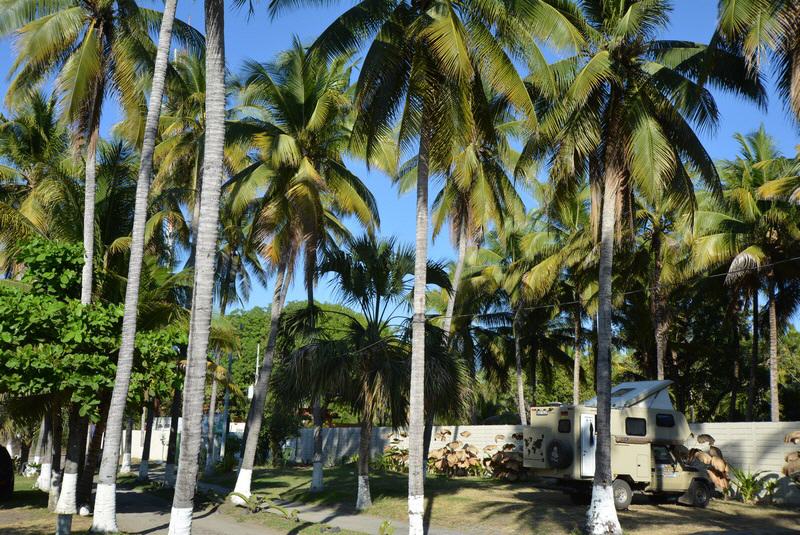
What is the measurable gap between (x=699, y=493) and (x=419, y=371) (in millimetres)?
9159

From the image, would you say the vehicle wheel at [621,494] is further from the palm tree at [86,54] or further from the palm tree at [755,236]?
the palm tree at [86,54]

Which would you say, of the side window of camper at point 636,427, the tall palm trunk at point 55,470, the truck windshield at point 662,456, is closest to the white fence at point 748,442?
the truck windshield at point 662,456

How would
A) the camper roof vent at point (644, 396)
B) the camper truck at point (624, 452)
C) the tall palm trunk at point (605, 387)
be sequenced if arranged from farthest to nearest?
the camper roof vent at point (644, 396)
the camper truck at point (624, 452)
the tall palm trunk at point (605, 387)

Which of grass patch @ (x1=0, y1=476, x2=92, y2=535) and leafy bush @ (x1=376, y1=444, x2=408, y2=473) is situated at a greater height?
leafy bush @ (x1=376, y1=444, x2=408, y2=473)

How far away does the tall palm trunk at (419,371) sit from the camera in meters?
14.0

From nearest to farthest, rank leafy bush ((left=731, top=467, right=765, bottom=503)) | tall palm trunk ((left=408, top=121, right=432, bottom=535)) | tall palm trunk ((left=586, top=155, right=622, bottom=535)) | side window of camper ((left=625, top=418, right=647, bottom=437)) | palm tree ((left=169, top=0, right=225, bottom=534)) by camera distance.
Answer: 1. palm tree ((left=169, top=0, right=225, bottom=534))
2. tall palm trunk ((left=408, top=121, right=432, bottom=535))
3. tall palm trunk ((left=586, top=155, right=622, bottom=535))
4. side window of camper ((left=625, top=418, right=647, bottom=437))
5. leafy bush ((left=731, top=467, right=765, bottom=503))

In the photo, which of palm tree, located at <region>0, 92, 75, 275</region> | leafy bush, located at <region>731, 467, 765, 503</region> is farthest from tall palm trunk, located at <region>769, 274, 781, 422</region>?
palm tree, located at <region>0, 92, 75, 275</region>

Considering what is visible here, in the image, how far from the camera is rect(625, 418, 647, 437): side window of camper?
19.0 m

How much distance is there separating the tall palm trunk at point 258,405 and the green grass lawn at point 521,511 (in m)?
2.04

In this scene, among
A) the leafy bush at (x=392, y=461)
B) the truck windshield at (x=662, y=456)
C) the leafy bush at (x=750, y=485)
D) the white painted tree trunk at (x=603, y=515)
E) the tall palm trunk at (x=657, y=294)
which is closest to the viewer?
the white painted tree trunk at (x=603, y=515)

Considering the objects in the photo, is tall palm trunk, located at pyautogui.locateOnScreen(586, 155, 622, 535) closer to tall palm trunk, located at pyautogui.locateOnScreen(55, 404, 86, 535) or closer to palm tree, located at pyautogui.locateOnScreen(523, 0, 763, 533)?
palm tree, located at pyautogui.locateOnScreen(523, 0, 763, 533)

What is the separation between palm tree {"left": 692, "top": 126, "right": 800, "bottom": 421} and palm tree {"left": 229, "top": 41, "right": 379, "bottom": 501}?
1206cm

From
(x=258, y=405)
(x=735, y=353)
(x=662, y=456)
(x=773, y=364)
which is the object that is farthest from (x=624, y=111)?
(x=735, y=353)

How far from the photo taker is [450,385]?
17.7 meters
